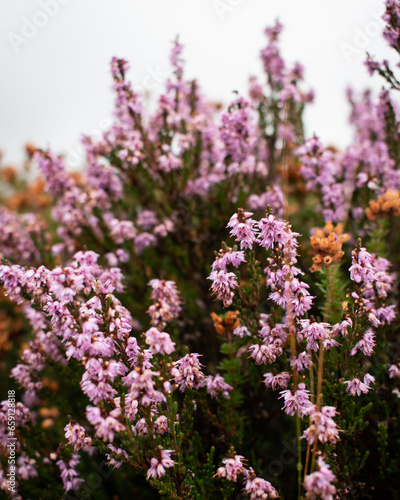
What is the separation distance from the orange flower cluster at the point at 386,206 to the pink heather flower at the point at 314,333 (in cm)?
225

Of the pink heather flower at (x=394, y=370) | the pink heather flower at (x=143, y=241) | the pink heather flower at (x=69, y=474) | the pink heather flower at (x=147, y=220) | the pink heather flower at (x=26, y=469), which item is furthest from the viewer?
the pink heather flower at (x=147, y=220)

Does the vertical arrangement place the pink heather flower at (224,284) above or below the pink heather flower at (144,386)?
above

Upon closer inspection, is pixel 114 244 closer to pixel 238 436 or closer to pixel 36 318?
pixel 36 318

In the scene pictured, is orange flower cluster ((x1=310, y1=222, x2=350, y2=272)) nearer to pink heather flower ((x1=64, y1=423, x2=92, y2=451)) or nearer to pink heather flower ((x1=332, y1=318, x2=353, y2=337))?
pink heather flower ((x1=332, y1=318, x2=353, y2=337))

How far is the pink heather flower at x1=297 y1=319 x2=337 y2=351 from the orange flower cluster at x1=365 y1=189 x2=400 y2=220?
88.6 inches

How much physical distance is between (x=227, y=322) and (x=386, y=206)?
2353mm

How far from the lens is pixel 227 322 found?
3.22 meters

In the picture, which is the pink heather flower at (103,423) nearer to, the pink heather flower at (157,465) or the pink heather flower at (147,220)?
the pink heather flower at (157,465)

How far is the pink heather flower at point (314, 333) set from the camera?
2.48m

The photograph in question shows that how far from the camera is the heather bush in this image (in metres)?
2.45

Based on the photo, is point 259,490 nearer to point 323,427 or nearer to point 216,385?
point 323,427

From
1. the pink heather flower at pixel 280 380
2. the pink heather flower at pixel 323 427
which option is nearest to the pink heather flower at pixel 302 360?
the pink heather flower at pixel 280 380

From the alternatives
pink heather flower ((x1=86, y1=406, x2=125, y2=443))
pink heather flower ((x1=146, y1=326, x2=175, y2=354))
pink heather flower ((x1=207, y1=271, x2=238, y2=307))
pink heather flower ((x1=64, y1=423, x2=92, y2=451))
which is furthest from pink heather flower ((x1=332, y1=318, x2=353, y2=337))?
pink heather flower ((x1=64, y1=423, x2=92, y2=451))

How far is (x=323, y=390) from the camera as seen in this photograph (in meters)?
2.73
